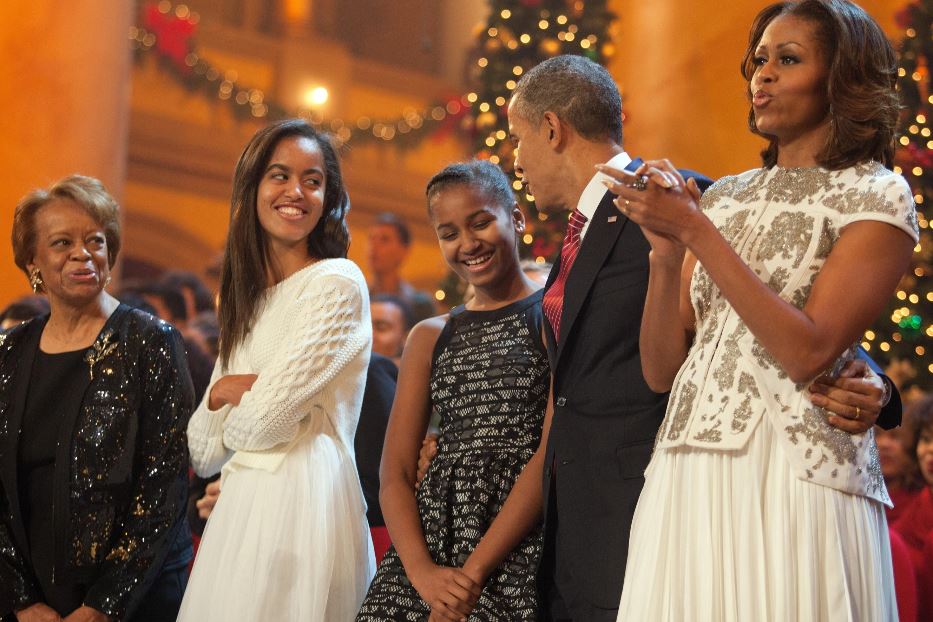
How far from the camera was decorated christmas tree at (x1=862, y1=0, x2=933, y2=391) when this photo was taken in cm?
658

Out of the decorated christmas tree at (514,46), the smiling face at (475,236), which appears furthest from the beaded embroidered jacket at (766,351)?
the decorated christmas tree at (514,46)

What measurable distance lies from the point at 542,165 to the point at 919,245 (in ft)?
14.7

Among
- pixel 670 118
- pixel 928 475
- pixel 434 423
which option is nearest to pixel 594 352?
pixel 928 475

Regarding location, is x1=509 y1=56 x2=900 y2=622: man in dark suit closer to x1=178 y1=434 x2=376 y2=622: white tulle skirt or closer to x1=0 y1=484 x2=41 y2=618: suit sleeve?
x1=178 y1=434 x2=376 y2=622: white tulle skirt

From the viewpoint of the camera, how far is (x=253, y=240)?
336 cm

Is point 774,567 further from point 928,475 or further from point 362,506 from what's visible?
point 928,475

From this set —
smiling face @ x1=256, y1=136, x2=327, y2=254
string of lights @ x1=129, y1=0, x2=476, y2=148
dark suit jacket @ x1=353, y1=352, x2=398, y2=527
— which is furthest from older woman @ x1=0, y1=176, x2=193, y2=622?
string of lights @ x1=129, y1=0, x2=476, y2=148

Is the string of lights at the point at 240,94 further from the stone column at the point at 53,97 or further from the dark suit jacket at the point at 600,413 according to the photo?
the dark suit jacket at the point at 600,413

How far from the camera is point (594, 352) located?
8.61 feet

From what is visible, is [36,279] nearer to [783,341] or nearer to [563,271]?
[563,271]

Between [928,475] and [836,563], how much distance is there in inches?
132

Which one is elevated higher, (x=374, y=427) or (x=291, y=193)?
(x=291, y=193)

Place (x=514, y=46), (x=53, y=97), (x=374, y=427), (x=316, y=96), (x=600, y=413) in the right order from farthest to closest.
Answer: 1. (x=316, y=96)
2. (x=514, y=46)
3. (x=53, y=97)
4. (x=374, y=427)
5. (x=600, y=413)

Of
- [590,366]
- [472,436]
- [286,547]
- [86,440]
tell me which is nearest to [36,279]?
[86,440]
